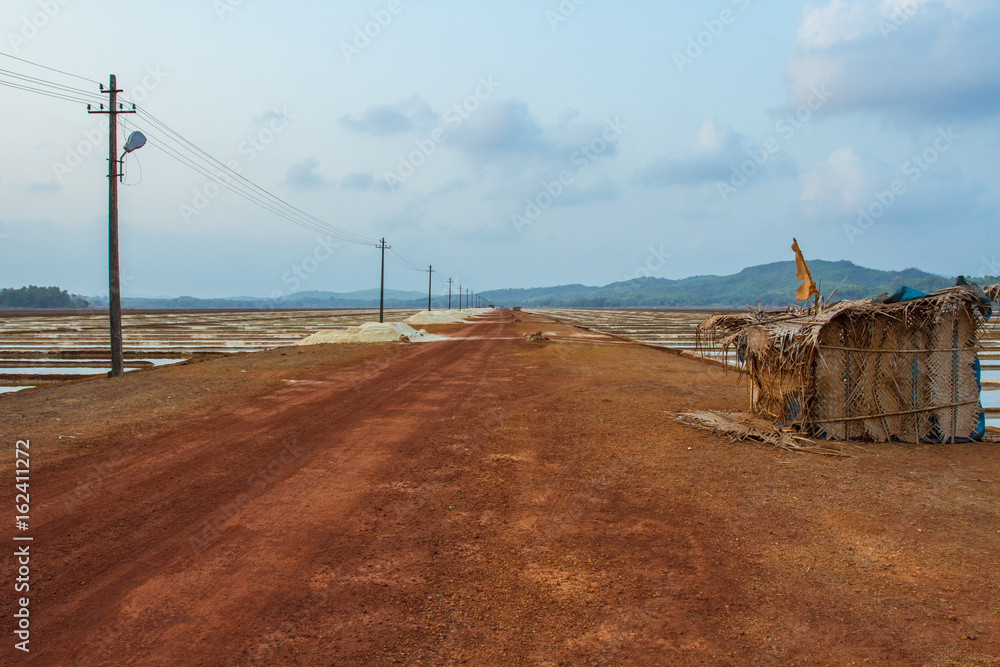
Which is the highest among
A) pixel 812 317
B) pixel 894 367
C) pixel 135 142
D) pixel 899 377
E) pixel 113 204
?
pixel 135 142

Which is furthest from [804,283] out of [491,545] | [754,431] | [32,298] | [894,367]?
[32,298]

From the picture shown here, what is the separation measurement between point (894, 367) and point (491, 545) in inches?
307

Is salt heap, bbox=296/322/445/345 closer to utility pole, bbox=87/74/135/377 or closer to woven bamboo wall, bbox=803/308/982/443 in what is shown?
utility pole, bbox=87/74/135/377

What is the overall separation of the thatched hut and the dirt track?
0.56m

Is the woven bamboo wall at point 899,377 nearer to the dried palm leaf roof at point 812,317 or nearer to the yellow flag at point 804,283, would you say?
the dried palm leaf roof at point 812,317

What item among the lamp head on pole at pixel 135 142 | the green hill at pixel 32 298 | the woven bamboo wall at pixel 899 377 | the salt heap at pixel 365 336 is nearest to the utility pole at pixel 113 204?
the lamp head on pole at pixel 135 142

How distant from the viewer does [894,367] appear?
8695 millimetres

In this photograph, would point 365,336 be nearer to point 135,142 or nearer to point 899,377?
point 135,142

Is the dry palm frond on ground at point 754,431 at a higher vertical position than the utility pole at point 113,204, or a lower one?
lower

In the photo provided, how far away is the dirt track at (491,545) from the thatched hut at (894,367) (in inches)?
22.0

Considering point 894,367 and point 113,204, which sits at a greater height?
point 113,204

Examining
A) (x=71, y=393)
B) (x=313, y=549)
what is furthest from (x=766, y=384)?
(x=71, y=393)

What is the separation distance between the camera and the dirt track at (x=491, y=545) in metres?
3.60

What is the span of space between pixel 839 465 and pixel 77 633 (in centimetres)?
887
